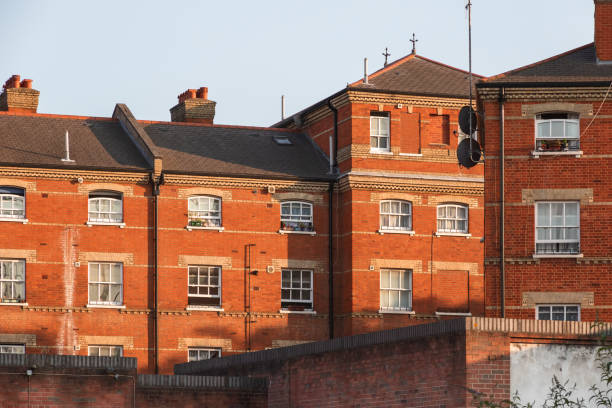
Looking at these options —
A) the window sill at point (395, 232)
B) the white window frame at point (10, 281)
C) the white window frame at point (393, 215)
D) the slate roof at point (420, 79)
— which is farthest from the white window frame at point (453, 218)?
the white window frame at point (10, 281)

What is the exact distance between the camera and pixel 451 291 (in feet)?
193

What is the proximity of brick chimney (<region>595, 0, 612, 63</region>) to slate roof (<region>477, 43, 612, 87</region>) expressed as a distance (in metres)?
0.33

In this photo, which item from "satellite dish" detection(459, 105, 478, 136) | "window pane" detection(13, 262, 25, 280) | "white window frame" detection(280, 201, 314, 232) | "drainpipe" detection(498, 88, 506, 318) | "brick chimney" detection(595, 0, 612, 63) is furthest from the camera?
"white window frame" detection(280, 201, 314, 232)

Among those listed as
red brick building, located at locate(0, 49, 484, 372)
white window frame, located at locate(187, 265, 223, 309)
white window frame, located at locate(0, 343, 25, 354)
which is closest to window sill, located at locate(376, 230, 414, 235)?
red brick building, located at locate(0, 49, 484, 372)

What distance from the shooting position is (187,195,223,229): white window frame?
57438 millimetres

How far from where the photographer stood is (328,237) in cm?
5909

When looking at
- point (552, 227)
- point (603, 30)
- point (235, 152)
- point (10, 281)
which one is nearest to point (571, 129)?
point (552, 227)

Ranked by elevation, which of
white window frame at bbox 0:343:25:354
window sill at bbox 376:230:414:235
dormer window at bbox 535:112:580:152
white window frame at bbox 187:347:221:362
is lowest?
white window frame at bbox 187:347:221:362

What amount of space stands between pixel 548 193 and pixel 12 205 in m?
22.4

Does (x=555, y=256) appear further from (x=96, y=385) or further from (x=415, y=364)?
(x=96, y=385)

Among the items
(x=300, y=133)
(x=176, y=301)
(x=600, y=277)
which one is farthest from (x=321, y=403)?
(x=300, y=133)

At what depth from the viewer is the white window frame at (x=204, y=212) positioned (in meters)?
57.4

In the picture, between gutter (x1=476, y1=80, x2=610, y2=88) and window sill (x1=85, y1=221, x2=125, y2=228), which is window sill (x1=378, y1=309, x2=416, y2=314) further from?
gutter (x1=476, y1=80, x2=610, y2=88)

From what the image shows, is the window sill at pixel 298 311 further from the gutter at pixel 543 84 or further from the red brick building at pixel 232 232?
the gutter at pixel 543 84
